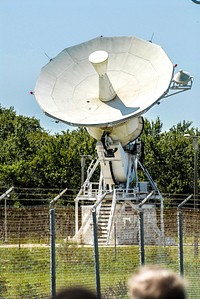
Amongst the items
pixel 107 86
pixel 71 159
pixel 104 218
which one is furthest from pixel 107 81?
pixel 71 159

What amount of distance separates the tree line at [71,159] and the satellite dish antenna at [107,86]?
26114 mm

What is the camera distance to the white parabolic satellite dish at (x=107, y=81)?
131 ft

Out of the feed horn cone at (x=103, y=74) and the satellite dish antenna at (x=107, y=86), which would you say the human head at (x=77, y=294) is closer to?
the satellite dish antenna at (x=107, y=86)

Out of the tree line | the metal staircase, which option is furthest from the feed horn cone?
the tree line

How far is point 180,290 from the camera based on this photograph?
10.7 feet

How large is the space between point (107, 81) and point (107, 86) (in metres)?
0.28

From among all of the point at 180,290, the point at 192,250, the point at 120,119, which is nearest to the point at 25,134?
the point at 120,119

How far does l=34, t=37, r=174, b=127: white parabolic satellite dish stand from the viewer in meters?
39.8

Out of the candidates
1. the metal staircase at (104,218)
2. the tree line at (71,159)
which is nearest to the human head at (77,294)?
the metal staircase at (104,218)

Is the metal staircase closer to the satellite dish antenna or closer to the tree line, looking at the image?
the satellite dish antenna

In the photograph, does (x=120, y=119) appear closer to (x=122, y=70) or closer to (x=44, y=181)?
(x=122, y=70)

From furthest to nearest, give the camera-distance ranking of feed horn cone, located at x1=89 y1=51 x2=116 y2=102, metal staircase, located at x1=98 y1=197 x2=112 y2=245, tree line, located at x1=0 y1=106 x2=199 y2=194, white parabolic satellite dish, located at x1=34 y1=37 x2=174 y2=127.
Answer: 1. tree line, located at x1=0 y1=106 x2=199 y2=194
2. metal staircase, located at x1=98 y1=197 x2=112 y2=245
3. feed horn cone, located at x1=89 y1=51 x2=116 y2=102
4. white parabolic satellite dish, located at x1=34 y1=37 x2=174 y2=127

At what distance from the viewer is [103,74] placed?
4156cm

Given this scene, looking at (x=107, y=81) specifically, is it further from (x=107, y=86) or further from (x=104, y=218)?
(x=104, y=218)
